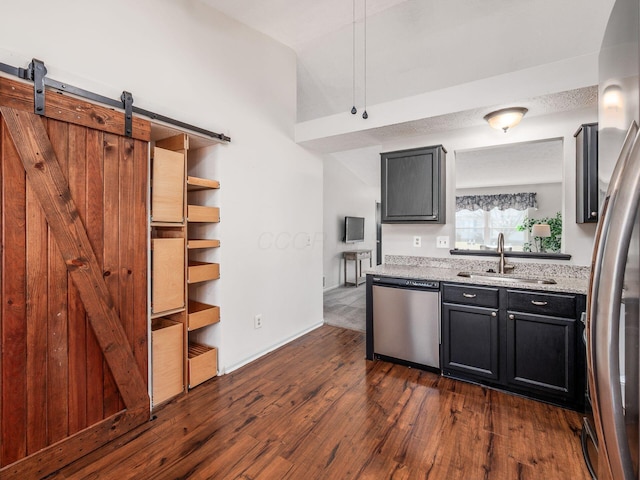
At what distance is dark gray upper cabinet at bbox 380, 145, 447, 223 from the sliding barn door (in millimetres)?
2103

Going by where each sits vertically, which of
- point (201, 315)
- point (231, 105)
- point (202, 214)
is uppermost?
point (231, 105)

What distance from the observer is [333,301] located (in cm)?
513

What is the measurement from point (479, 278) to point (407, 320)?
69 centimetres

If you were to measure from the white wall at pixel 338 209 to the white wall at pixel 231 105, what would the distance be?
7.08 ft

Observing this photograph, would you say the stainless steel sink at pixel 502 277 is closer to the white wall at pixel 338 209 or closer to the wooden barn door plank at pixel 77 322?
the wooden barn door plank at pixel 77 322

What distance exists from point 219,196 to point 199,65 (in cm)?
102

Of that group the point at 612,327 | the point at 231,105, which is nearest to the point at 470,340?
the point at 612,327

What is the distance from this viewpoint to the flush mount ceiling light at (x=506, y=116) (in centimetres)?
239

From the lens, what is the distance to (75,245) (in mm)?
1690

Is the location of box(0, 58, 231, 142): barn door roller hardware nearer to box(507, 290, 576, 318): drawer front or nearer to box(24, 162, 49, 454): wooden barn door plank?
box(24, 162, 49, 454): wooden barn door plank

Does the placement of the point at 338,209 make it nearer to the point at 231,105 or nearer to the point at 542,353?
the point at 231,105

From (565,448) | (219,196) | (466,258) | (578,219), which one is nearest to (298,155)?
(219,196)

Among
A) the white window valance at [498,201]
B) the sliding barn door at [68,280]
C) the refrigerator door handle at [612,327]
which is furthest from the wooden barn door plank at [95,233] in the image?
the white window valance at [498,201]

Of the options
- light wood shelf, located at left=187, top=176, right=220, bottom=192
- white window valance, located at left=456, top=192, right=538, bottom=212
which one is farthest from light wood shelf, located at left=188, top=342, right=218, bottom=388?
white window valance, located at left=456, top=192, right=538, bottom=212
